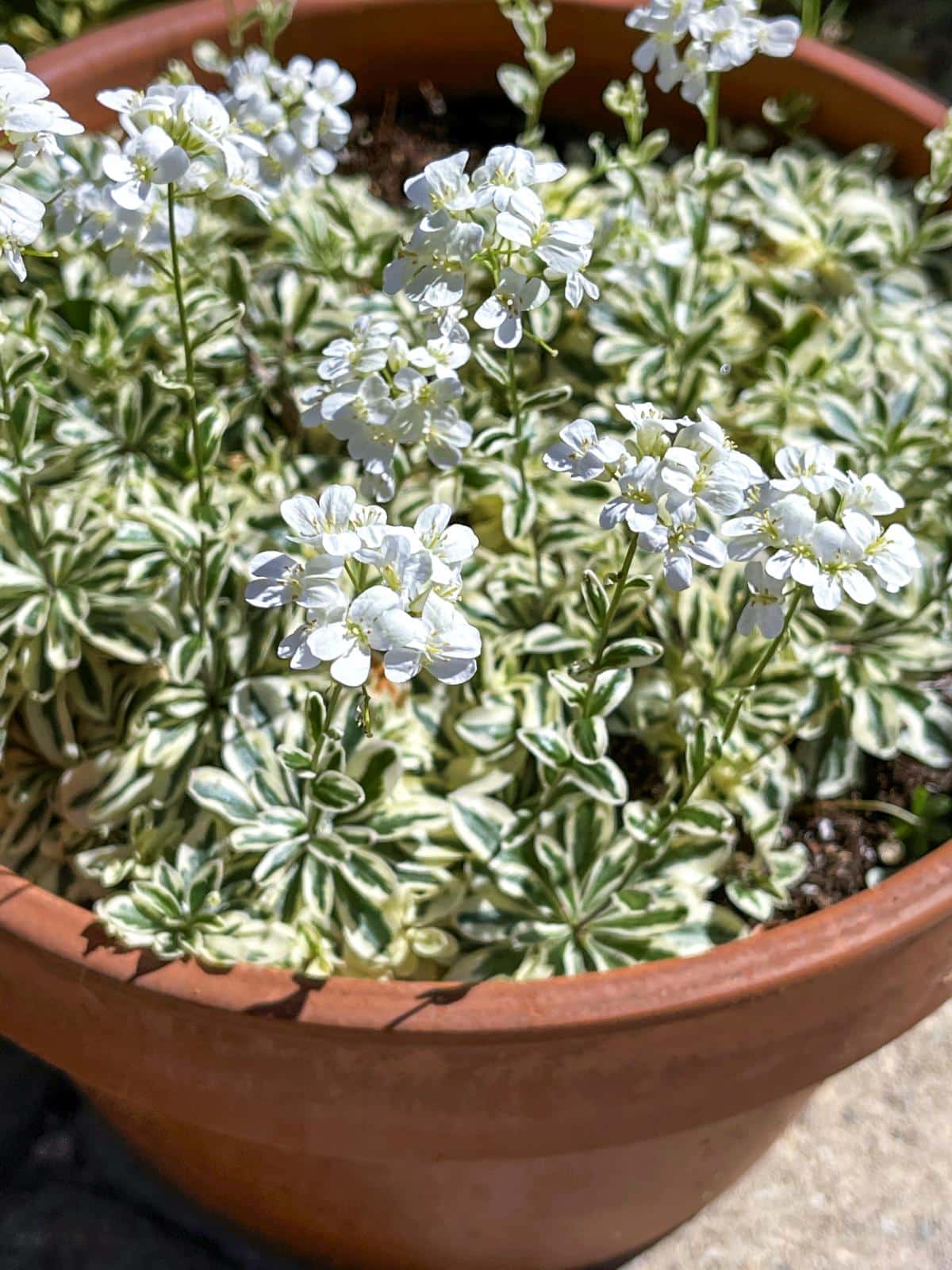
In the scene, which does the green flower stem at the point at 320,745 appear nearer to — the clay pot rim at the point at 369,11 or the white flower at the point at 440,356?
the white flower at the point at 440,356

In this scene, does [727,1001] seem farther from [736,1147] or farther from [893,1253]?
[893,1253]

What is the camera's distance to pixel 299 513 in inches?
36.0

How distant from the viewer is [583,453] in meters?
0.97

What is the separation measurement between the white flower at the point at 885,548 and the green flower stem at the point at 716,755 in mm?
58

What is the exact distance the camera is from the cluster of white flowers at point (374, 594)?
2.79 ft

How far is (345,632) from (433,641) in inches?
2.2

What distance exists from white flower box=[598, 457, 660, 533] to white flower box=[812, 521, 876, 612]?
0.36 feet

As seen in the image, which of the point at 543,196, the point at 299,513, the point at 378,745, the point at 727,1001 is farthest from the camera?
the point at 543,196

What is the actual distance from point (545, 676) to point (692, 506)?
0.45 metres

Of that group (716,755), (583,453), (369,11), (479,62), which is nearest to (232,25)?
(369,11)

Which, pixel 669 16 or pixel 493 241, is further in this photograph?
pixel 669 16

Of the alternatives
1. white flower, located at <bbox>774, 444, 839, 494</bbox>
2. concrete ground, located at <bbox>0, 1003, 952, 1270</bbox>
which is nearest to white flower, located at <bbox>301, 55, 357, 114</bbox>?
white flower, located at <bbox>774, 444, 839, 494</bbox>

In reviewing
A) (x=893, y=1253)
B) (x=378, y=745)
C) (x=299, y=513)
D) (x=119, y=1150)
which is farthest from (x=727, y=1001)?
(x=119, y=1150)

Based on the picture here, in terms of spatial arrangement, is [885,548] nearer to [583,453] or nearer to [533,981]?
[583,453]
